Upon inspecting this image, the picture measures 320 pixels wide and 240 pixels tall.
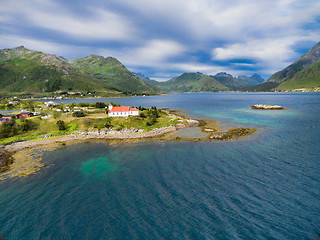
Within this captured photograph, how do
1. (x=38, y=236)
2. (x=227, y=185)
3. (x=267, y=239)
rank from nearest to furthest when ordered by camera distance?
(x=267, y=239) < (x=38, y=236) < (x=227, y=185)

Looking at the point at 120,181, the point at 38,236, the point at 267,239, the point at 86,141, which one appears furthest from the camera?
the point at 86,141

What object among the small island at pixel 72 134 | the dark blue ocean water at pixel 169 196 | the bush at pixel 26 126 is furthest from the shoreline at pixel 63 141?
the bush at pixel 26 126

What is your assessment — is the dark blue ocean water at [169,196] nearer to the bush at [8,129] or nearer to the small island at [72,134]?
the small island at [72,134]

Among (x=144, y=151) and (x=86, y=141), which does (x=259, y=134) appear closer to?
(x=144, y=151)

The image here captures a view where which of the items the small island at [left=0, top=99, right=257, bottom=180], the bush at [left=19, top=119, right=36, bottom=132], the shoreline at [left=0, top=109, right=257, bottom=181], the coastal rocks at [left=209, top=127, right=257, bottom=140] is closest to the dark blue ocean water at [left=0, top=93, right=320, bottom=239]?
the shoreline at [left=0, top=109, right=257, bottom=181]

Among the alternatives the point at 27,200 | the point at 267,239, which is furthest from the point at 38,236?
the point at 267,239

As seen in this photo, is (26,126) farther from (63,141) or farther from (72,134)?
(63,141)

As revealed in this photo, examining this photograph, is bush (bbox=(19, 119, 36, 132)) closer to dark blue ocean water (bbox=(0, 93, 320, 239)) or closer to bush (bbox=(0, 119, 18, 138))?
bush (bbox=(0, 119, 18, 138))
